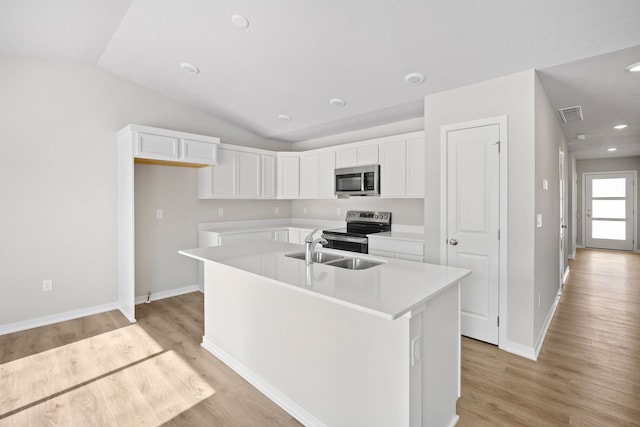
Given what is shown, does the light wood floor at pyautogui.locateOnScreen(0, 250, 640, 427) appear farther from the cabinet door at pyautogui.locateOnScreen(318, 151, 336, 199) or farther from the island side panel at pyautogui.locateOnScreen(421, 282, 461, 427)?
the cabinet door at pyautogui.locateOnScreen(318, 151, 336, 199)

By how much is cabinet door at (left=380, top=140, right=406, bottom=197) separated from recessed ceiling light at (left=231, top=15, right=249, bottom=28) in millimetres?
2201

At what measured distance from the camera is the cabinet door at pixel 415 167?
381 centimetres

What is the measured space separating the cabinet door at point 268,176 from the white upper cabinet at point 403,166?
6.25 feet

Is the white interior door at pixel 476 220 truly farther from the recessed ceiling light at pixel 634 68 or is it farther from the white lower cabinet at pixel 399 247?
the recessed ceiling light at pixel 634 68

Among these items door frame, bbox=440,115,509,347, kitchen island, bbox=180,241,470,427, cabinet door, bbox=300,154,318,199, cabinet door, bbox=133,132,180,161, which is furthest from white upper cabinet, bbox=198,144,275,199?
door frame, bbox=440,115,509,347

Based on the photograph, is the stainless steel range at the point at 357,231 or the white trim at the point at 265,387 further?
the stainless steel range at the point at 357,231

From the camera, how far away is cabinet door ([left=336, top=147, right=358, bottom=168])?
452cm

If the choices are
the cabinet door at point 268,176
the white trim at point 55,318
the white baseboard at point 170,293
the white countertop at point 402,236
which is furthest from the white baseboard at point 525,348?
the white trim at point 55,318

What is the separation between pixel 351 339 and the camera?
1.70 m

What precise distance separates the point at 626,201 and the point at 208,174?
980 cm

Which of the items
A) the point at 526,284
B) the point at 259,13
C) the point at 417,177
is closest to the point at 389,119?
the point at 417,177

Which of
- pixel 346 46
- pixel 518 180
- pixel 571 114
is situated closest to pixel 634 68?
pixel 518 180

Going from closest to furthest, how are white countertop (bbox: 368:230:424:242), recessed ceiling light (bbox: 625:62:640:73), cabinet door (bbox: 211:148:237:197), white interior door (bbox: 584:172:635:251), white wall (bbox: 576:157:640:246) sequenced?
recessed ceiling light (bbox: 625:62:640:73) < white countertop (bbox: 368:230:424:242) < cabinet door (bbox: 211:148:237:197) < white wall (bbox: 576:157:640:246) < white interior door (bbox: 584:172:635:251)

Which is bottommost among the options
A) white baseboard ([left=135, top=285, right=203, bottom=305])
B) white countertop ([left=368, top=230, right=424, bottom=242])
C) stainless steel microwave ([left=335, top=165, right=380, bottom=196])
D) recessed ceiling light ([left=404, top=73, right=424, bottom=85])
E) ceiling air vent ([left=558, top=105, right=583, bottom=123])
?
white baseboard ([left=135, top=285, right=203, bottom=305])
